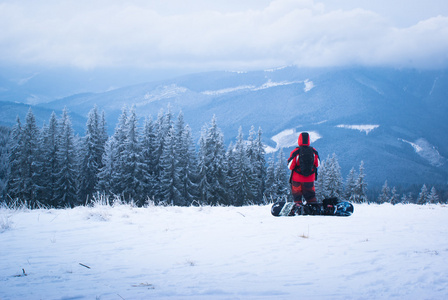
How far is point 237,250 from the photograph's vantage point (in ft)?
14.3

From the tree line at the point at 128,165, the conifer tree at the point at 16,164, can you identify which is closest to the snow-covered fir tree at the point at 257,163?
the tree line at the point at 128,165

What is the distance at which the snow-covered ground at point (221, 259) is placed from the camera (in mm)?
2980

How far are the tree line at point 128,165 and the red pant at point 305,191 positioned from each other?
22670 millimetres

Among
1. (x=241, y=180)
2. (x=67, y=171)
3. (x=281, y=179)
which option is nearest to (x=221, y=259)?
(x=241, y=180)

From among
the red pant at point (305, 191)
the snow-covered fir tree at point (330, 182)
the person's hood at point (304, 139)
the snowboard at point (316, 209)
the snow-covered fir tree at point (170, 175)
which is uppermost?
the person's hood at point (304, 139)

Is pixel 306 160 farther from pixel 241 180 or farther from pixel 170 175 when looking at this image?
pixel 241 180

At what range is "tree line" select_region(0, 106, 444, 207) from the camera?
30.9m

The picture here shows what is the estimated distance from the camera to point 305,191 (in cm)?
812

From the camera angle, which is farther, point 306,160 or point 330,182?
point 330,182

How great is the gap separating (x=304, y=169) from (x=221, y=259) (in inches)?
185

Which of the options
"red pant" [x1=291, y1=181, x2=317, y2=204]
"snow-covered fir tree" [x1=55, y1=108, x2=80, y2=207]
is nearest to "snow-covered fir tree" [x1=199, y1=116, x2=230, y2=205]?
"snow-covered fir tree" [x1=55, y1=108, x2=80, y2=207]

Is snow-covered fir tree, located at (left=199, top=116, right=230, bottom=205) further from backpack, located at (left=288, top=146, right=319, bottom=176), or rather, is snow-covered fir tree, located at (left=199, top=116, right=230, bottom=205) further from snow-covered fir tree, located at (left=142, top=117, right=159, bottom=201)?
backpack, located at (left=288, top=146, right=319, bottom=176)

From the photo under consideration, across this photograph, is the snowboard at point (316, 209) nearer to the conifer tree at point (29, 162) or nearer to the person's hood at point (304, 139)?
the person's hood at point (304, 139)

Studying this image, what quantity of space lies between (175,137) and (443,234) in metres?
28.4
